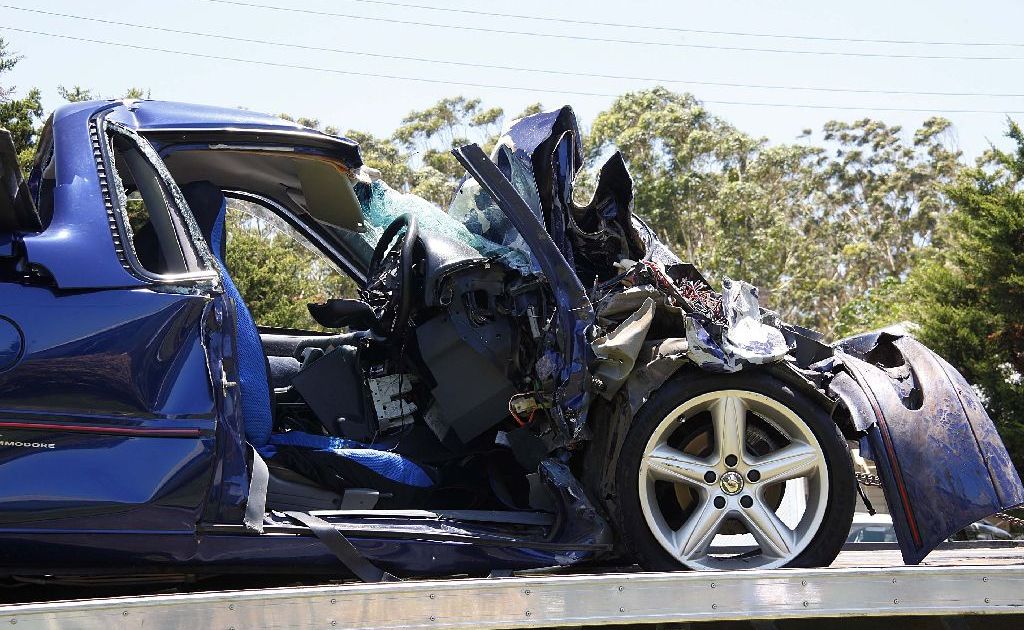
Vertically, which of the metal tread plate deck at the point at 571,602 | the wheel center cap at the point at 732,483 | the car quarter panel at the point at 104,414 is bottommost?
the metal tread plate deck at the point at 571,602

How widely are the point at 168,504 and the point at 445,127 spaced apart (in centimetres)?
3454

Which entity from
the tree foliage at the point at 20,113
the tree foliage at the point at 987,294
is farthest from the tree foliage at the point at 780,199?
the tree foliage at the point at 20,113

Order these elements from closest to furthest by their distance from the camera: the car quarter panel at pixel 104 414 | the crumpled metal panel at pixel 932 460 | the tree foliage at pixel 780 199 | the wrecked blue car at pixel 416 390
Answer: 1. the car quarter panel at pixel 104 414
2. the wrecked blue car at pixel 416 390
3. the crumpled metal panel at pixel 932 460
4. the tree foliage at pixel 780 199

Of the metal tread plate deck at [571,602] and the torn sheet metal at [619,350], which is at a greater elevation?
the torn sheet metal at [619,350]

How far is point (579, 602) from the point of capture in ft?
9.18

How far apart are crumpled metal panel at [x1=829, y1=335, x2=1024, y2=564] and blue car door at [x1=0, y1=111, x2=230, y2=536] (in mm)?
2239

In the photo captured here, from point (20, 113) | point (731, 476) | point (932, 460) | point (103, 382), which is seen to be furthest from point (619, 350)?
point (20, 113)

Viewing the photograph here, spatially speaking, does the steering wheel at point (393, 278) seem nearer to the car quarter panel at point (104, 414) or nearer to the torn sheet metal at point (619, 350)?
the torn sheet metal at point (619, 350)

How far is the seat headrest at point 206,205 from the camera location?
3.95 m

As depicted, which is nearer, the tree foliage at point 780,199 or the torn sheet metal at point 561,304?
the torn sheet metal at point 561,304

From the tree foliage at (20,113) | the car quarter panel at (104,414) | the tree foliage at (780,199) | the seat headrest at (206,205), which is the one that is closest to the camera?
the car quarter panel at (104,414)

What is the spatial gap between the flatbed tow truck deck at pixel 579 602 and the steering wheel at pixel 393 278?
1466mm

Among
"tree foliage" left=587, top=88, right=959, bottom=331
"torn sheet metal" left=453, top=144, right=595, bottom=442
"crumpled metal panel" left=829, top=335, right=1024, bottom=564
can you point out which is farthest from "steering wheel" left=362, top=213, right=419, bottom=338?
"tree foliage" left=587, top=88, right=959, bottom=331

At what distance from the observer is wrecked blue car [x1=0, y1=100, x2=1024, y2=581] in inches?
121
